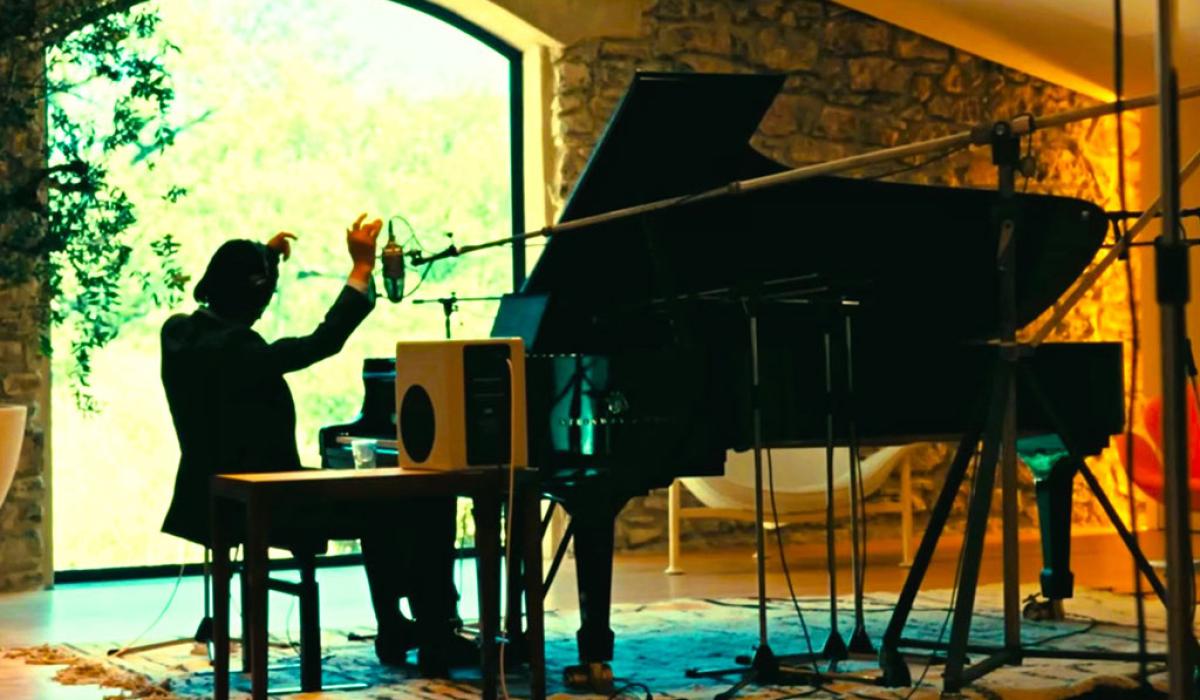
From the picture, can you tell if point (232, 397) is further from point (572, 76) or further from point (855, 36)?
point (855, 36)

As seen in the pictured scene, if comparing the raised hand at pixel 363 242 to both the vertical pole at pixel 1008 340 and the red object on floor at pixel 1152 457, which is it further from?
the red object on floor at pixel 1152 457

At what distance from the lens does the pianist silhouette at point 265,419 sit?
4406mm

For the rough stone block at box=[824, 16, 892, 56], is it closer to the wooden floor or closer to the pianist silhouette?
the wooden floor

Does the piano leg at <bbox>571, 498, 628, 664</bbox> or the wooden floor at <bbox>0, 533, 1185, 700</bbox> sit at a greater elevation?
the piano leg at <bbox>571, 498, 628, 664</bbox>

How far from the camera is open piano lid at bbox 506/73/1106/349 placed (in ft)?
13.8

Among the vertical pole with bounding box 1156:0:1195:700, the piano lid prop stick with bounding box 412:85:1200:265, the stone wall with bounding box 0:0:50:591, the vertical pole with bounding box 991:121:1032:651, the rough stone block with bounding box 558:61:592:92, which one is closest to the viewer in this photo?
the vertical pole with bounding box 1156:0:1195:700

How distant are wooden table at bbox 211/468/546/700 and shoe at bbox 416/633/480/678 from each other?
28.4 inches

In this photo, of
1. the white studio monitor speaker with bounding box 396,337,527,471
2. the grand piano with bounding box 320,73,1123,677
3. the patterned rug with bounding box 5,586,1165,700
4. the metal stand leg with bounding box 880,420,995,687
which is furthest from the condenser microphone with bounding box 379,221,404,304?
the metal stand leg with bounding box 880,420,995,687

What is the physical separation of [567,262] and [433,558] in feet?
2.85

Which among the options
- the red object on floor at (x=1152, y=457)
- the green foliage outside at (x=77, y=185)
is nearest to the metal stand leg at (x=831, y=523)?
the red object on floor at (x=1152, y=457)

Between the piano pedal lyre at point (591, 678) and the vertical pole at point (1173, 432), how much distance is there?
2.21 metres

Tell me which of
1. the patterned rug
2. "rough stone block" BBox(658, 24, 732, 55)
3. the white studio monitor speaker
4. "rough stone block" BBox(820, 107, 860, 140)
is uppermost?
"rough stone block" BBox(658, 24, 732, 55)

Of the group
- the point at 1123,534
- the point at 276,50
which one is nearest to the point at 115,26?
the point at 276,50

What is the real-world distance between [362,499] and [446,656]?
3.10 feet
